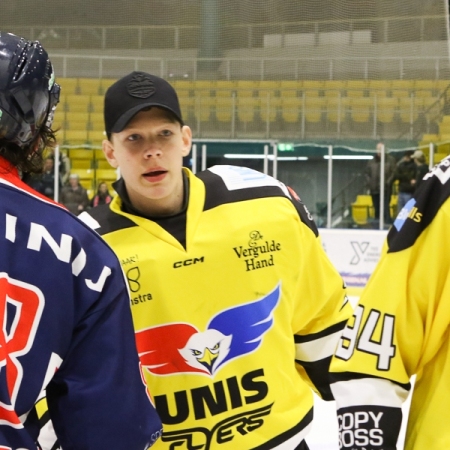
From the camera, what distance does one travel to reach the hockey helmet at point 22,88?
94 centimetres

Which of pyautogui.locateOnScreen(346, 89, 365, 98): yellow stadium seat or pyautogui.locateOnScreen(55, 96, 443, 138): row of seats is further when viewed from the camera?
pyautogui.locateOnScreen(346, 89, 365, 98): yellow stadium seat

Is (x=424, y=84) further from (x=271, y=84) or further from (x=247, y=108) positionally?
(x=247, y=108)

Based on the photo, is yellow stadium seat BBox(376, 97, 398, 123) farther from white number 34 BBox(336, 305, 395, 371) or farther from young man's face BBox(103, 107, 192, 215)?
white number 34 BBox(336, 305, 395, 371)

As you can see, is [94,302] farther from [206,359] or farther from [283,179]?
[283,179]

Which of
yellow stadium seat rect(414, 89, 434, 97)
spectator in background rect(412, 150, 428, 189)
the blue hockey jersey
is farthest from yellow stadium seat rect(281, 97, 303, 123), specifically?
the blue hockey jersey

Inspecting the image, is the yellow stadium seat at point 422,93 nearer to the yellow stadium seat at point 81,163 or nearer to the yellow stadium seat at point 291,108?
the yellow stadium seat at point 291,108

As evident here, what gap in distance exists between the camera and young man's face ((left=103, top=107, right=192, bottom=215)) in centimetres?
149

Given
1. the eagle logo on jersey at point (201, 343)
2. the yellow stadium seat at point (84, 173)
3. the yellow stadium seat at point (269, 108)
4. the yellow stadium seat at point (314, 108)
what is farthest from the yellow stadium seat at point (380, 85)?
the eagle logo on jersey at point (201, 343)

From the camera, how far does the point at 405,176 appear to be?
6.20 m

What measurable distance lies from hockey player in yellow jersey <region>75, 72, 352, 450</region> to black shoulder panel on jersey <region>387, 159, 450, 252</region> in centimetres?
49

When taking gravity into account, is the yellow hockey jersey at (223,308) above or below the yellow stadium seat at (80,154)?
below

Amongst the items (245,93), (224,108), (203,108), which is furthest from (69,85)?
(245,93)

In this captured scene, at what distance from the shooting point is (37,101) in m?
0.98

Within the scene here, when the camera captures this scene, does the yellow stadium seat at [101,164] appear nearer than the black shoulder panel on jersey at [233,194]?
No
